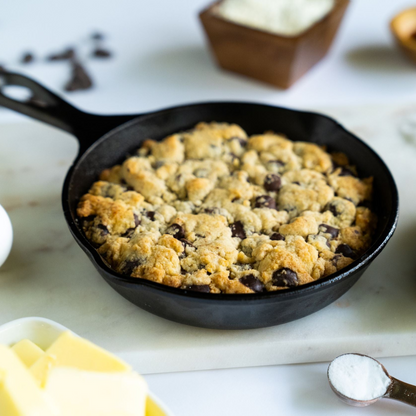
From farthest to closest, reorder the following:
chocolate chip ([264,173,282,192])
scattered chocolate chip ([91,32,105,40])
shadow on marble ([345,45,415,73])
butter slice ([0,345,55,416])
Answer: scattered chocolate chip ([91,32,105,40]) < shadow on marble ([345,45,415,73]) < chocolate chip ([264,173,282,192]) < butter slice ([0,345,55,416])

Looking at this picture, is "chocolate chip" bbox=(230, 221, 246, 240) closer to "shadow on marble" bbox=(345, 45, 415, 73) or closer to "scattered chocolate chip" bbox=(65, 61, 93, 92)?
"scattered chocolate chip" bbox=(65, 61, 93, 92)

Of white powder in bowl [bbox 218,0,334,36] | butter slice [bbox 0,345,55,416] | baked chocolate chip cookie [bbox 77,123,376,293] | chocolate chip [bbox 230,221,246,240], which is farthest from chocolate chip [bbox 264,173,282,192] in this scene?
white powder in bowl [bbox 218,0,334,36]

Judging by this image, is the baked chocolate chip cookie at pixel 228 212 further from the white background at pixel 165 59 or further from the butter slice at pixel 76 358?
the white background at pixel 165 59

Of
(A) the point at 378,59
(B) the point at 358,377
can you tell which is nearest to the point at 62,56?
(A) the point at 378,59

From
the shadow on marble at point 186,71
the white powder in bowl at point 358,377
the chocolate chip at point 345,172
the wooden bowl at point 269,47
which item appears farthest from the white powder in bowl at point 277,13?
the white powder in bowl at point 358,377

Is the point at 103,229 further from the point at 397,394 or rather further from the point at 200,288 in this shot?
the point at 397,394
